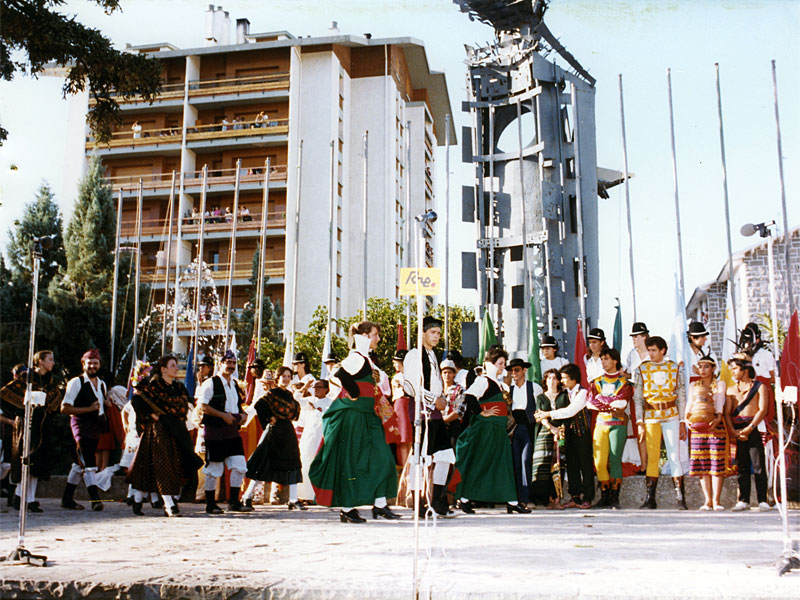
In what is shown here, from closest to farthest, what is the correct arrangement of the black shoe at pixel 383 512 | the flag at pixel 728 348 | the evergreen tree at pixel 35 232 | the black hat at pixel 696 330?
the black shoe at pixel 383 512 → the black hat at pixel 696 330 → the flag at pixel 728 348 → the evergreen tree at pixel 35 232

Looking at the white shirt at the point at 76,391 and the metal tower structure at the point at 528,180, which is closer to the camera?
the white shirt at the point at 76,391

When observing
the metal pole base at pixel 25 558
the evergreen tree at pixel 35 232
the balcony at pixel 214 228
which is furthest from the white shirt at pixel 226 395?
the balcony at pixel 214 228

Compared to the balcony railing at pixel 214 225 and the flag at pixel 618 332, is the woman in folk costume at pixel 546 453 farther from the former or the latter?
the balcony railing at pixel 214 225

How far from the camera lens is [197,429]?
1184cm

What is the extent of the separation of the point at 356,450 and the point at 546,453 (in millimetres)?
2828

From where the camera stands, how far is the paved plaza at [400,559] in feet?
15.0

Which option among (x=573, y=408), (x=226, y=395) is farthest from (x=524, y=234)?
(x=226, y=395)

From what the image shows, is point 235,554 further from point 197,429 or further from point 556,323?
point 556,323

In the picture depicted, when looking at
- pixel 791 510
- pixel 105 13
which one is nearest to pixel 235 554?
pixel 791 510

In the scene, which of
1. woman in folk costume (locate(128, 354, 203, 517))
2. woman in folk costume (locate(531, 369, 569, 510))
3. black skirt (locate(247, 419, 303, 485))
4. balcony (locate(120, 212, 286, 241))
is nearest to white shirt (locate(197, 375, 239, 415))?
woman in folk costume (locate(128, 354, 203, 517))

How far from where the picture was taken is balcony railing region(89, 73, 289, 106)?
4803 cm

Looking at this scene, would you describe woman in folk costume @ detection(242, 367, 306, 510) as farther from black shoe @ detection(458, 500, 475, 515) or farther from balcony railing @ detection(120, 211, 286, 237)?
balcony railing @ detection(120, 211, 286, 237)

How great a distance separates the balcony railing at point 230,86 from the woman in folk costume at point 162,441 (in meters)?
40.5

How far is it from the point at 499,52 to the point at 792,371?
47.3ft
